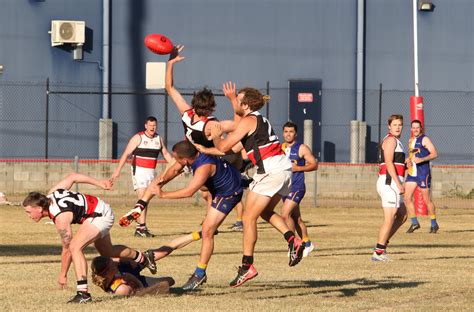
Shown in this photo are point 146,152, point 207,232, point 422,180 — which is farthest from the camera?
point 422,180

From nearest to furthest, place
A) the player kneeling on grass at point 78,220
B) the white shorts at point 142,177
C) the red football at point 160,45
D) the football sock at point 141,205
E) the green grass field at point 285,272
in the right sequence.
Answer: the player kneeling on grass at point 78,220
the green grass field at point 285,272
the football sock at point 141,205
the red football at point 160,45
the white shorts at point 142,177

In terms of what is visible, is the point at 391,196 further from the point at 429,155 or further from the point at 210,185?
the point at 429,155

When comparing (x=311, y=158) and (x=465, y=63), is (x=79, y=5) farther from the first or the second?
(x=311, y=158)

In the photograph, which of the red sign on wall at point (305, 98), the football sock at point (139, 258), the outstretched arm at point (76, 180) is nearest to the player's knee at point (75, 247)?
the football sock at point (139, 258)

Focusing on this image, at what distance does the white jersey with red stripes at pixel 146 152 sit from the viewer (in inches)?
938

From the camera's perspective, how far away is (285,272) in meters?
16.8

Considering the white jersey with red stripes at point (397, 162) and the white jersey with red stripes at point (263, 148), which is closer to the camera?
the white jersey with red stripes at point (263, 148)

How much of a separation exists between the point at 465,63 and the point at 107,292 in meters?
30.5

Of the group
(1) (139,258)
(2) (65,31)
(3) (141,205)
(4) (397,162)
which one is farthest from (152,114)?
(1) (139,258)

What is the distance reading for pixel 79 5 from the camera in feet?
133

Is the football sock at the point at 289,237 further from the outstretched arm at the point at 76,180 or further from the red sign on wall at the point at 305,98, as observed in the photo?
the red sign on wall at the point at 305,98

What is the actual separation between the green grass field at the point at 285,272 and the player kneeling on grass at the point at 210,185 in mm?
277

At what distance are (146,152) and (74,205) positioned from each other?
35.1ft

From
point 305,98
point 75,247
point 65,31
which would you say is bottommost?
point 75,247
